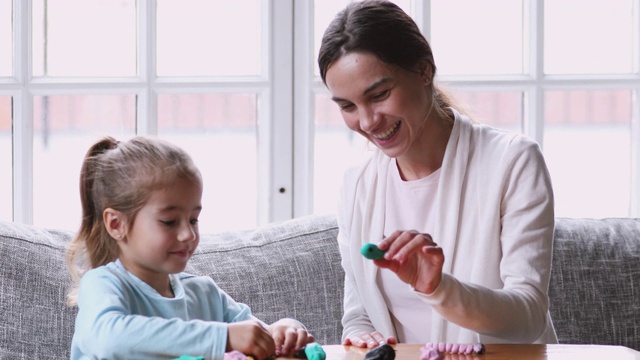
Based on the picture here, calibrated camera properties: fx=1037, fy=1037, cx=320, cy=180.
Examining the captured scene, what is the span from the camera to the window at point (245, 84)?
292 cm

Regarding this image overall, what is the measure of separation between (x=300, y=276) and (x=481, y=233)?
628 mm

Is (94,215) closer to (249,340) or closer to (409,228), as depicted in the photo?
(249,340)

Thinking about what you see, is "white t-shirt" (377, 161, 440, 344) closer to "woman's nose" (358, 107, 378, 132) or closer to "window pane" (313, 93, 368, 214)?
"woman's nose" (358, 107, 378, 132)

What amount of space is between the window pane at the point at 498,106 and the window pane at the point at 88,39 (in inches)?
39.4

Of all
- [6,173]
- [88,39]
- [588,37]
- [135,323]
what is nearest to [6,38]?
[88,39]

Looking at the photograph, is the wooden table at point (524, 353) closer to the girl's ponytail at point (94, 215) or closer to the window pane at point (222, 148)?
the girl's ponytail at point (94, 215)

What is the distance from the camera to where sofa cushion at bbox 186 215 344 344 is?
245 cm

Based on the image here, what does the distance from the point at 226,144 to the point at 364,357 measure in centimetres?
151

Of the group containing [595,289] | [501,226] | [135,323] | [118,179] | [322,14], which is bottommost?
[595,289]

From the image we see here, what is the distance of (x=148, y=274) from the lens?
1792 mm

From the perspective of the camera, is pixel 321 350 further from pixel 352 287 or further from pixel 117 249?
pixel 352 287

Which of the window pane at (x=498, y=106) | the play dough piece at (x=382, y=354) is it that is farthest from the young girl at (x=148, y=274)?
the window pane at (x=498, y=106)

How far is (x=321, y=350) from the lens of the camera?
5.24 feet

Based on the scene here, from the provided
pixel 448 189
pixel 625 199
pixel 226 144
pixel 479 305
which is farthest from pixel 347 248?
pixel 625 199
